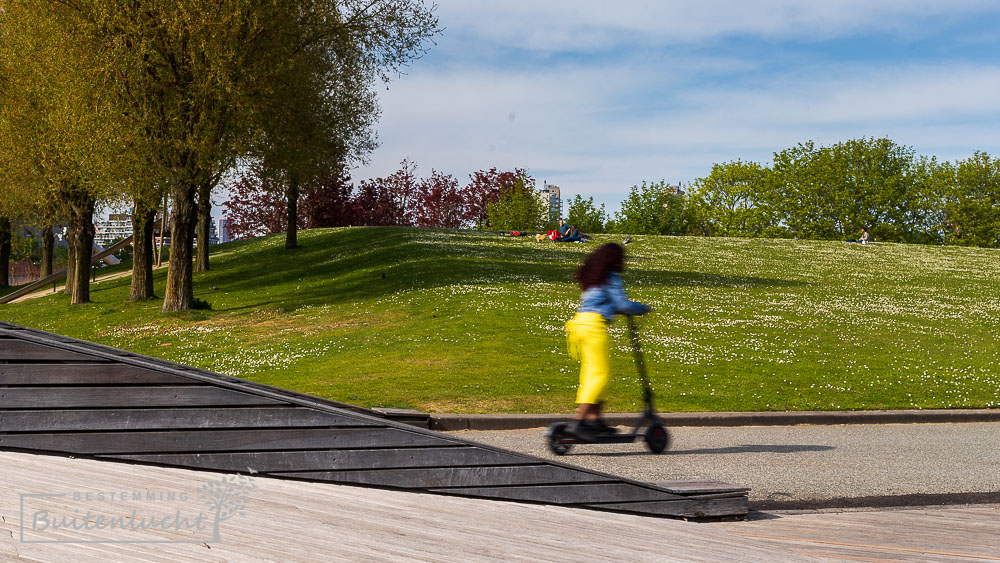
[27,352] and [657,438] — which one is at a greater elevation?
[27,352]

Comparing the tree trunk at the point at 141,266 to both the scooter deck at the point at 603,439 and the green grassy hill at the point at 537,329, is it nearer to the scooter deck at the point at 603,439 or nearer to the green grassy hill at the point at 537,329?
the green grassy hill at the point at 537,329

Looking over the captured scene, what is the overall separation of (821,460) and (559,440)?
306 centimetres

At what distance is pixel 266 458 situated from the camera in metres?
4.96

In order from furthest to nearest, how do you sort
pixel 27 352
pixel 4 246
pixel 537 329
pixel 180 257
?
pixel 4 246 < pixel 180 257 < pixel 537 329 < pixel 27 352

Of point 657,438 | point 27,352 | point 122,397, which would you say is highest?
point 27,352

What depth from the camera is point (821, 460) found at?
8656 mm

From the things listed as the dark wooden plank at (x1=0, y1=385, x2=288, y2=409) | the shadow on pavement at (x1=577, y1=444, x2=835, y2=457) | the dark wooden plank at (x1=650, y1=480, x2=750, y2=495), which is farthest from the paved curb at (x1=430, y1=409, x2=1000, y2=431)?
the dark wooden plank at (x1=0, y1=385, x2=288, y2=409)

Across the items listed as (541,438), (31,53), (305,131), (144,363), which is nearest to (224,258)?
(305,131)

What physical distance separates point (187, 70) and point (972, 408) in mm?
21089

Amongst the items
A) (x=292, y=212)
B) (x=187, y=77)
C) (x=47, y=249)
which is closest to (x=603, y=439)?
(x=187, y=77)

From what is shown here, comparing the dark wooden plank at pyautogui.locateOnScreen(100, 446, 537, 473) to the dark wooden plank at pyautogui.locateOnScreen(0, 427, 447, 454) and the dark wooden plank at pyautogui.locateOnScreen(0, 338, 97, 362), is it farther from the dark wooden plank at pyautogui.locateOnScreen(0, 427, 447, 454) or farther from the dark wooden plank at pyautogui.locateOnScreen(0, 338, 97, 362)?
the dark wooden plank at pyautogui.locateOnScreen(0, 338, 97, 362)

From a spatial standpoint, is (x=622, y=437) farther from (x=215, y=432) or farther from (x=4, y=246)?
(x=4, y=246)

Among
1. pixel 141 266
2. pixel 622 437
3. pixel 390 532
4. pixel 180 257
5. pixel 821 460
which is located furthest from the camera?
pixel 141 266

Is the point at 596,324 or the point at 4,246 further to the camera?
the point at 4,246
